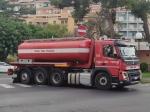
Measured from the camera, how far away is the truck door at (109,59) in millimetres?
18562

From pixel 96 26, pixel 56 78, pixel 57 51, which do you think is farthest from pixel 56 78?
pixel 96 26

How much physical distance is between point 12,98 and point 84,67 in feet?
19.4

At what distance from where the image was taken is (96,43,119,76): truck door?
1856cm

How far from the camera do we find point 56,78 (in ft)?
69.2

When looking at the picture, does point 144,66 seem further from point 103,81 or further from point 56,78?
point 103,81

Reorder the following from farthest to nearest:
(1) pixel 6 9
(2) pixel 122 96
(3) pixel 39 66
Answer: (1) pixel 6 9
(3) pixel 39 66
(2) pixel 122 96

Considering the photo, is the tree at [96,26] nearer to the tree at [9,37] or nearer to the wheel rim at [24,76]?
the tree at [9,37]

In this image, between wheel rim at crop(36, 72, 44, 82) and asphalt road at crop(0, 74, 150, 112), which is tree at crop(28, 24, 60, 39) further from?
asphalt road at crop(0, 74, 150, 112)

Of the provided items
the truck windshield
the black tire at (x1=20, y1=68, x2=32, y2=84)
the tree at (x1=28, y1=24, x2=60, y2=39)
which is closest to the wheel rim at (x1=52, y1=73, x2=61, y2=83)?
the black tire at (x1=20, y1=68, x2=32, y2=84)

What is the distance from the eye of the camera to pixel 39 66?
2183cm

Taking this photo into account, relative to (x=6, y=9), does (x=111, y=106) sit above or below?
below

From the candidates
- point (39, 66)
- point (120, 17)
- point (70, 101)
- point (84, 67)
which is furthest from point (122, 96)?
point (120, 17)

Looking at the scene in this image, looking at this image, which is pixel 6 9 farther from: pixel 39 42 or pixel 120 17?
pixel 39 42

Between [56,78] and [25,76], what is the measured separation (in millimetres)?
2493
